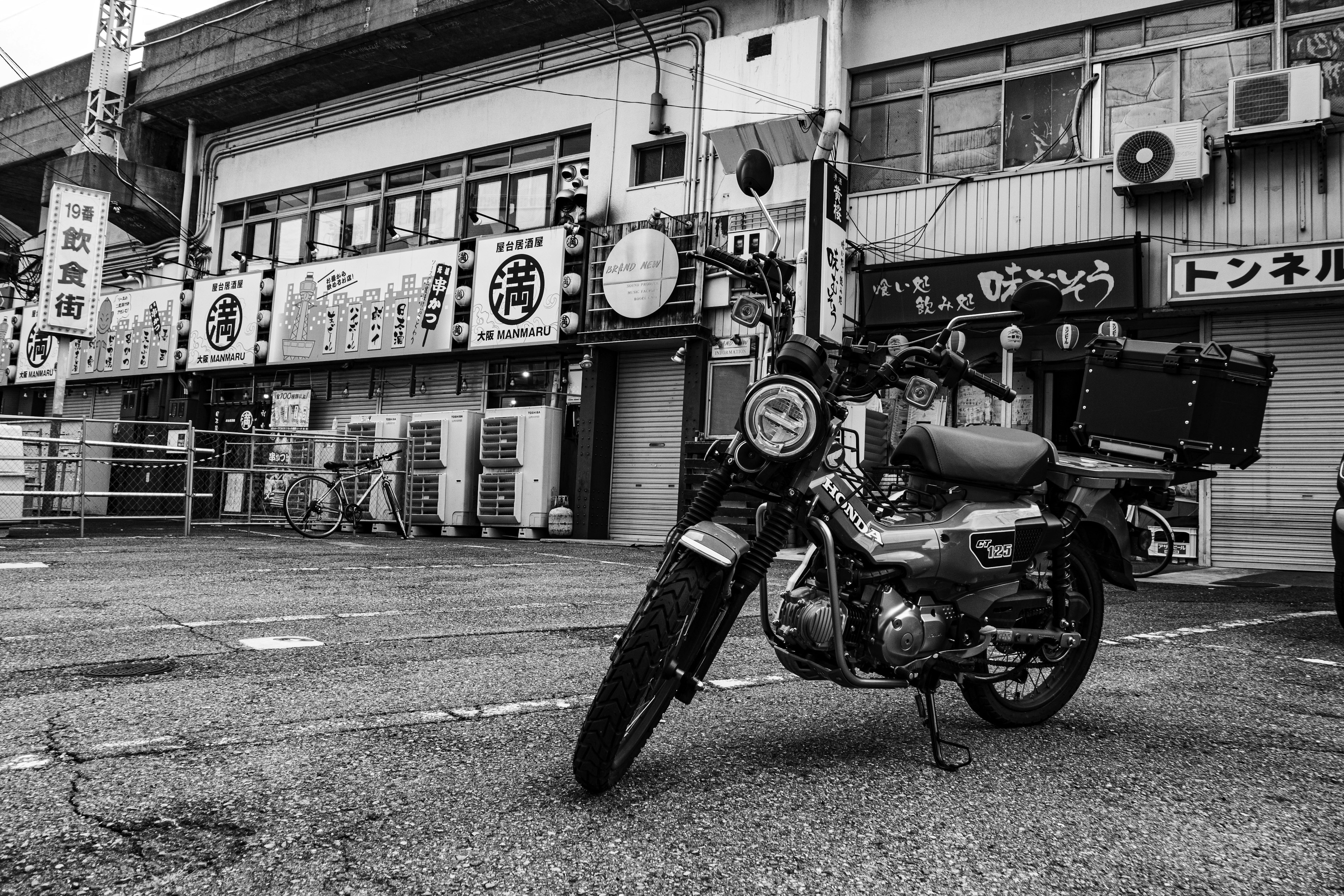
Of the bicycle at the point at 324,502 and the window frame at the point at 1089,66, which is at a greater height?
the window frame at the point at 1089,66

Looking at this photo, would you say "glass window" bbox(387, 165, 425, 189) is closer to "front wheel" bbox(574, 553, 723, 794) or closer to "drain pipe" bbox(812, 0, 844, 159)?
"drain pipe" bbox(812, 0, 844, 159)

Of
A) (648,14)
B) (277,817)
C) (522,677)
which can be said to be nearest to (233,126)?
(648,14)

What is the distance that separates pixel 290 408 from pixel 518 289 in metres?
6.52

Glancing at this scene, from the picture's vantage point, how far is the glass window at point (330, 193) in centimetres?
1973

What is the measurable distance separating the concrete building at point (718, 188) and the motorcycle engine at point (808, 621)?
32.4 ft

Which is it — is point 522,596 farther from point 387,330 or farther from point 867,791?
point 387,330

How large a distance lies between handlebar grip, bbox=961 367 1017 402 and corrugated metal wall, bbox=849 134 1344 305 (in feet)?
30.2

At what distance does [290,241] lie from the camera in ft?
67.4

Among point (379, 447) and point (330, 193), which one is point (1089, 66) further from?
point (330, 193)

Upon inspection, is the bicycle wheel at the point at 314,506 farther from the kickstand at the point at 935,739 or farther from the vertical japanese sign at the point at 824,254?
the kickstand at the point at 935,739

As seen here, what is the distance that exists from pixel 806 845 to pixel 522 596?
4.84 m

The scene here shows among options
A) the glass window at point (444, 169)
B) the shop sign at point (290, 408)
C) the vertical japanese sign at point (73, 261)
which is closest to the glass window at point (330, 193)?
the glass window at point (444, 169)

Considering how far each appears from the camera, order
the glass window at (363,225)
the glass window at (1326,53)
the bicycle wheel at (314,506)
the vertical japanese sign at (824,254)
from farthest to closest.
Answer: the glass window at (363,225) → the bicycle wheel at (314,506) → the vertical japanese sign at (824,254) → the glass window at (1326,53)

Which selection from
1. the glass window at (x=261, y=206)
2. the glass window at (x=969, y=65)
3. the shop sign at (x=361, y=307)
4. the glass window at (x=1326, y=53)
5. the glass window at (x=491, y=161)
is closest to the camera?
the glass window at (x=1326, y=53)
